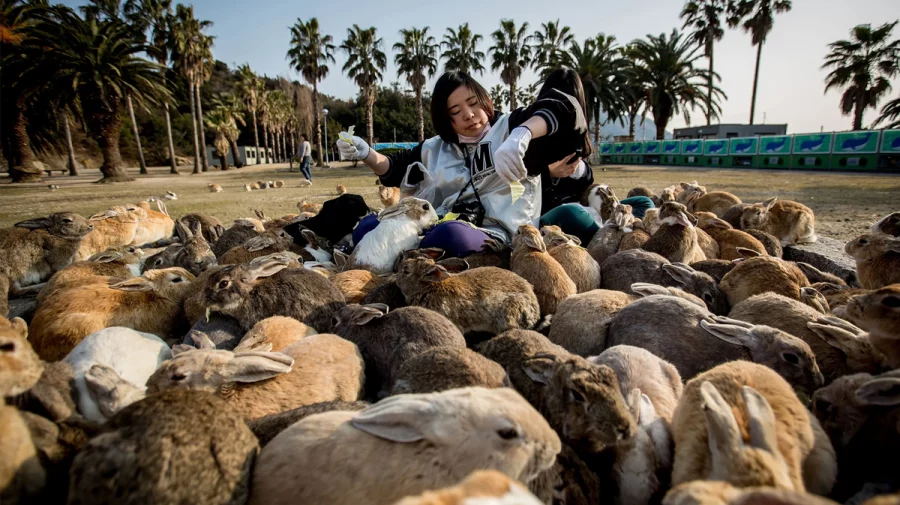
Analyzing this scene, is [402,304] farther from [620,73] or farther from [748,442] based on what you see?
[620,73]

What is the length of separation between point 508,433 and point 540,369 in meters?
0.68

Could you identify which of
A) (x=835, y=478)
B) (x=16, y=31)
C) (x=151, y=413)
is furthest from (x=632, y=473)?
(x=16, y=31)

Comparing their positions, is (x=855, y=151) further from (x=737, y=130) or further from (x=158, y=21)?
(x=158, y=21)

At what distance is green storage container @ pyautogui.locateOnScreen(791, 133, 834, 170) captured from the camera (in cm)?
2250

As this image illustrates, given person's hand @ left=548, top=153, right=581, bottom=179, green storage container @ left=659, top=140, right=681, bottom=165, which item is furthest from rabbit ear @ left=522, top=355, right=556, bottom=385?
green storage container @ left=659, top=140, right=681, bottom=165

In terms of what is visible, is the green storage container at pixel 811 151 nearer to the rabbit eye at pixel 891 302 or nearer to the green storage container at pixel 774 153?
the green storage container at pixel 774 153

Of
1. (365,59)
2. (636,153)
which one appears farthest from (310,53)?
(636,153)

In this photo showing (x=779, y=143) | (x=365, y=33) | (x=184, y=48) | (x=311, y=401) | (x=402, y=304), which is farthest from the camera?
(x=365, y=33)

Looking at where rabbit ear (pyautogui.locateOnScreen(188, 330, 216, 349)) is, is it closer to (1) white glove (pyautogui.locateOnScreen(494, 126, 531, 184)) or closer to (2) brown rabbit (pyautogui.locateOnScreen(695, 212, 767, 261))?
(1) white glove (pyautogui.locateOnScreen(494, 126, 531, 184))

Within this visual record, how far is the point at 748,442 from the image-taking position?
1.33 metres

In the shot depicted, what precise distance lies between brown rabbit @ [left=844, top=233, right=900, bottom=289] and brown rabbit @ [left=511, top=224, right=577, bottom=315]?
2322 mm

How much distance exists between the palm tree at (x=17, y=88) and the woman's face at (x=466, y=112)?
35.3 meters

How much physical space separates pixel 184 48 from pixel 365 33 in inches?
655

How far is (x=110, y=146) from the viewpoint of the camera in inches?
1126
